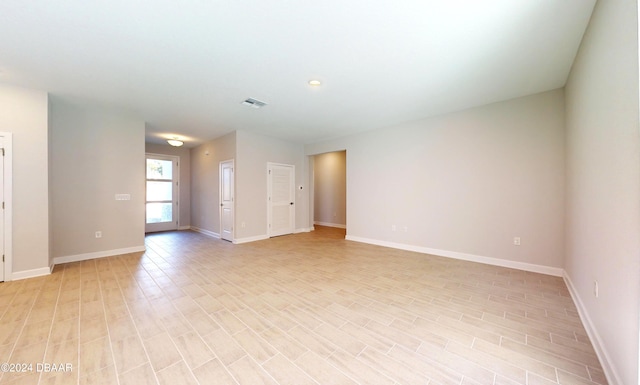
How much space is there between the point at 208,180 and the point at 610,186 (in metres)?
7.44

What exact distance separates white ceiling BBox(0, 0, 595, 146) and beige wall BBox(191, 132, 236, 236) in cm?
207

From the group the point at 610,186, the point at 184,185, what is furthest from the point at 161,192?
the point at 610,186

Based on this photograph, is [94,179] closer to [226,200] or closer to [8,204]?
[8,204]

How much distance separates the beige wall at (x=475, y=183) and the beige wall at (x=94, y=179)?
16.1 feet

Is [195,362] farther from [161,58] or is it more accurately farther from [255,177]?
[255,177]

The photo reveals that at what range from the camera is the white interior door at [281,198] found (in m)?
6.36

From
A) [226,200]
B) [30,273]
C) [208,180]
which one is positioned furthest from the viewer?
[208,180]

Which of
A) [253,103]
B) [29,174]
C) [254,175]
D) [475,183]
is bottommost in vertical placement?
[475,183]

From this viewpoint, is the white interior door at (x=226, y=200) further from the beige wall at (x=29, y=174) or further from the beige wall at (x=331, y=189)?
the beige wall at (x=331, y=189)

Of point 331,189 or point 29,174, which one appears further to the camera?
point 331,189

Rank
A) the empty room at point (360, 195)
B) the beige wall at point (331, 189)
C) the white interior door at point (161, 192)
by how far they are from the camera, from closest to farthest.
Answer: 1. the empty room at point (360, 195)
2. the white interior door at point (161, 192)
3. the beige wall at point (331, 189)

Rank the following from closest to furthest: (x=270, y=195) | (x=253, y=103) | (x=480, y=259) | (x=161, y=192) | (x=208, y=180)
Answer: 1. (x=253, y=103)
2. (x=480, y=259)
3. (x=270, y=195)
4. (x=208, y=180)
5. (x=161, y=192)

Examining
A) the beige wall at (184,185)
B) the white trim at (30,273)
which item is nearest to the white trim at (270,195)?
the beige wall at (184,185)

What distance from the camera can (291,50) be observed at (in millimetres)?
2484
